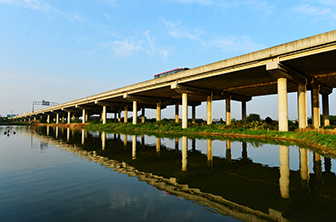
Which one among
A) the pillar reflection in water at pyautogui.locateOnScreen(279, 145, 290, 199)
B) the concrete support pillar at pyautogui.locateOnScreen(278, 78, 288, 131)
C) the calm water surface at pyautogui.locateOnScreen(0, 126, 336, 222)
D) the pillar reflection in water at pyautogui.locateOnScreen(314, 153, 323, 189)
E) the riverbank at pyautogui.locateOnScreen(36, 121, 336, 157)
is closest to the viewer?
the calm water surface at pyautogui.locateOnScreen(0, 126, 336, 222)

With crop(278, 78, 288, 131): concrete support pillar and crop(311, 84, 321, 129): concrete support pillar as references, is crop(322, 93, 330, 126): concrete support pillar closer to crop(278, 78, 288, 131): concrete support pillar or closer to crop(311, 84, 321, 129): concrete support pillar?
crop(311, 84, 321, 129): concrete support pillar

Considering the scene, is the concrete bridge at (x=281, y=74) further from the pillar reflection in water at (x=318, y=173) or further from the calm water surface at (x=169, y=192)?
the calm water surface at (x=169, y=192)

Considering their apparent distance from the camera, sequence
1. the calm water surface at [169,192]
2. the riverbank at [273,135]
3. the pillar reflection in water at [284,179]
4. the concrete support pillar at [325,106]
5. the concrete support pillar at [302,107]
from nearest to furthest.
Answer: the calm water surface at [169,192] < the pillar reflection in water at [284,179] < the riverbank at [273,135] < the concrete support pillar at [302,107] < the concrete support pillar at [325,106]

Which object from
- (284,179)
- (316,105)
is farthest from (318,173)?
(316,105)

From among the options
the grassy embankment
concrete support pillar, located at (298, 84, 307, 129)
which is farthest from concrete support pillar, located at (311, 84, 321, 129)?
the grassy embankment

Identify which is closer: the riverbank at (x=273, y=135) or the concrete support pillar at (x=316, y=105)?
the riverbank at (x=273, y=135)

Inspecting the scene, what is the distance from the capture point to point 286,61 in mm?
22125

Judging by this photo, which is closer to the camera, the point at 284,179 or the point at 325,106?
the point at 284,179

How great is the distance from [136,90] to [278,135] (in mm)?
30605

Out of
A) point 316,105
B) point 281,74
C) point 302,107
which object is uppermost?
point 281,74

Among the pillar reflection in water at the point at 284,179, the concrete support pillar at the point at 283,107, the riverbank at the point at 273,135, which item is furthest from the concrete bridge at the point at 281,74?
the pillar reflection in water at the point at 284,179

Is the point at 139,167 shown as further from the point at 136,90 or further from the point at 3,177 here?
the point at 136,90

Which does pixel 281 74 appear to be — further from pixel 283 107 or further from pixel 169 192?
pixel 169 192

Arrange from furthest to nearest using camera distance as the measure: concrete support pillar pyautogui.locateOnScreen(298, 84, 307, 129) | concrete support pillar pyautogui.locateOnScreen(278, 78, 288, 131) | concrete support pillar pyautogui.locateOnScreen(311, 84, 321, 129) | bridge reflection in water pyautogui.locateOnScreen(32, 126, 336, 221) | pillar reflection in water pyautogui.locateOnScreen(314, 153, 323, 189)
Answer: concrete support pillar pyautogui.locateOnScreen(311, 84, 321, 129), concrete support pillar pyautogui.locateOnScreen(298, 84, 307, 129), concrete support pillar pyautogui.locateOnScreen(278, 78, 288, 131), pillar reflection in water pyautogui.locateOnScreen(314, 153, 323, 189), bridge reflection in water pyautogui.locateOnScreen(32, 126, 336, 221)
